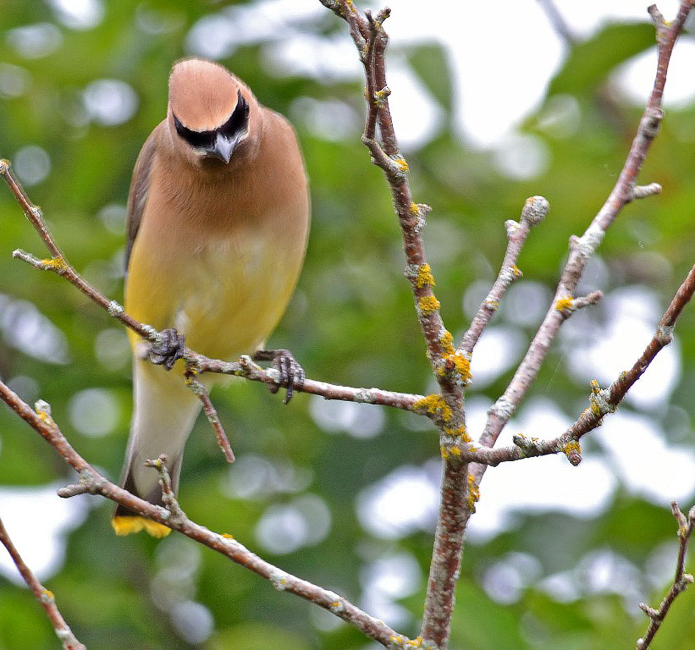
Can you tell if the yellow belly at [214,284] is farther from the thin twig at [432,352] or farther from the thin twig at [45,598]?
the thin twig at [45,598]

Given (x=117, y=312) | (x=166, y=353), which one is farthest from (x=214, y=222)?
(x=117, y=312)

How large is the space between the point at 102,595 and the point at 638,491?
2111 mm

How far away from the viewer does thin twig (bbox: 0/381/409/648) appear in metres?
2.36

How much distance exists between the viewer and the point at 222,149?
11.9 ft

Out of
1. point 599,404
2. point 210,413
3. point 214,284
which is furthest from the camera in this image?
point 214,284

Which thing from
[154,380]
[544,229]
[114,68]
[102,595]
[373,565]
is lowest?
[102,595]

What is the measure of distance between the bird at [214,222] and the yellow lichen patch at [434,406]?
3.60ft

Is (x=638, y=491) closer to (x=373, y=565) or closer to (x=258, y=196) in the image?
(x=373, y=565)

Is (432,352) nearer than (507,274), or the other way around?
(432,352)

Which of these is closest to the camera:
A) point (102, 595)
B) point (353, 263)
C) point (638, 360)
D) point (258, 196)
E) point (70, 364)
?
point (638, 360)

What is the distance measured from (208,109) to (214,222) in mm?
459

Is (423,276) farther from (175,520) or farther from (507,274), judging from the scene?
(175,520)

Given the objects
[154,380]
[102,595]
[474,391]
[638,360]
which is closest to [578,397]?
[474,391]

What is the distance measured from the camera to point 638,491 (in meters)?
4.68
